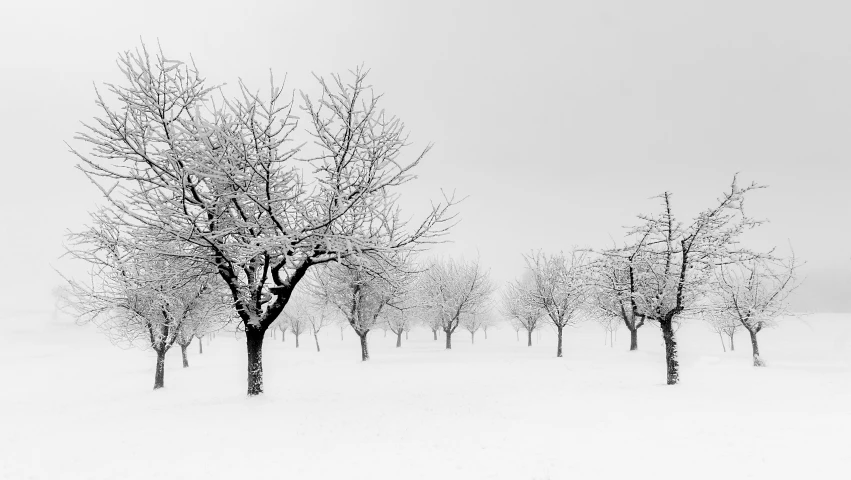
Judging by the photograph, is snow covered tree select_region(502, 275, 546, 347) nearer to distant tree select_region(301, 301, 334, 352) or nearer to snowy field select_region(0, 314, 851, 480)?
distant tree select_region(301, 301, 334, 352)

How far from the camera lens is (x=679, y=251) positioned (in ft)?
51.3

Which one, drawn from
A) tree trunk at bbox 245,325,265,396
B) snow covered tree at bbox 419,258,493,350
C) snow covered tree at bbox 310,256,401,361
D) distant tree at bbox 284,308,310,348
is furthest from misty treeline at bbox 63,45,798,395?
distant tree at bbox 284,308,310,348

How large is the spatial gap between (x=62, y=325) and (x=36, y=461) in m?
90.3

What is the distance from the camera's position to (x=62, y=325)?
2965 inches

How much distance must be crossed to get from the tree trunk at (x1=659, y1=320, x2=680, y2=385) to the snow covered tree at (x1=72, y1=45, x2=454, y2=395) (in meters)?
10.6

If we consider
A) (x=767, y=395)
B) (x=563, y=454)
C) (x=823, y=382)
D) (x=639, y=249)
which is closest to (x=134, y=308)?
(x=563, y=454)

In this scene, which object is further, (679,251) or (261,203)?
(679,251)

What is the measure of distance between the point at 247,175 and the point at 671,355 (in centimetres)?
1663

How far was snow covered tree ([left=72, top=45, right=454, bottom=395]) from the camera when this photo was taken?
1054 centimetres

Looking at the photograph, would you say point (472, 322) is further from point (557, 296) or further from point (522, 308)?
point (557, 296)

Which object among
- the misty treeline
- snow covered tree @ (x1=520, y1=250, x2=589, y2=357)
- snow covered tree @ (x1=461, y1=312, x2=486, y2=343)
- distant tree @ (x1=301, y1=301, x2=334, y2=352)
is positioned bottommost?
snow covered tree @ (x1=461, y1=312, x2=486, y2=343)

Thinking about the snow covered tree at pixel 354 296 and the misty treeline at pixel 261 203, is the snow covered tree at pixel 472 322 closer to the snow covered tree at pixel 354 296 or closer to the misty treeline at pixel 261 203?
the snow covered tree at pixel 354 296

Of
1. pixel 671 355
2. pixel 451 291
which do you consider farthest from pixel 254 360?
pixel 451 291

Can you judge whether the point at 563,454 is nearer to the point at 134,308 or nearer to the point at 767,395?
the point at 767,395
